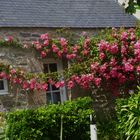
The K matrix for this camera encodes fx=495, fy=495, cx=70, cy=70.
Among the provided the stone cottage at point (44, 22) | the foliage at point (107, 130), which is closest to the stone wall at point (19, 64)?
the stone cottage at point (44, 22)

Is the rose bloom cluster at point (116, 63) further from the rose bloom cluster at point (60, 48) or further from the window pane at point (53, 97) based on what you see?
the window pane at point (53, 97)

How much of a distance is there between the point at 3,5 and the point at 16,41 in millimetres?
1473

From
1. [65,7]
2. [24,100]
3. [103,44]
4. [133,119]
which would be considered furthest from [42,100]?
[133,119]

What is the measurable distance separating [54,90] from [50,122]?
532cm

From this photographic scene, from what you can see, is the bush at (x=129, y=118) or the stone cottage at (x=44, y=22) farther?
the stone cottage at (x=44, y=22)

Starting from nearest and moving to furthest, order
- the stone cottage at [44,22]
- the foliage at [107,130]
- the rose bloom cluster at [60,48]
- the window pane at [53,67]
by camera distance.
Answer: the foliage at [107,130] < the stone cottage at [44,22] < the rose bloom cluster at [60,48] < the window pane at [53,67]

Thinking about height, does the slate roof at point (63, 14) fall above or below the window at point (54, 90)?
above

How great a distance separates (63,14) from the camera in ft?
52.9

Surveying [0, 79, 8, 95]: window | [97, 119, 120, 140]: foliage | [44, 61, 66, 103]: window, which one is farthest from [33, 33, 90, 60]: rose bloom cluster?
[97, 119, 120, 140]: foliage

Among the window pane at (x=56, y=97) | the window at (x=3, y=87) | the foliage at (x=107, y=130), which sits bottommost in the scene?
the foliage at (x=107, y=130)

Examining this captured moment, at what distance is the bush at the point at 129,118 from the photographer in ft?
31.1

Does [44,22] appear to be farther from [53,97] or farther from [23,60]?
[53,97]

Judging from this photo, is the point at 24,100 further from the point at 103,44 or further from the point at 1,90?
the point at 103,44

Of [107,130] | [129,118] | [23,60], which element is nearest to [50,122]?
[129,118]
